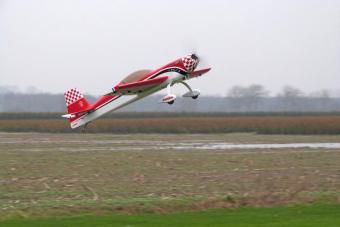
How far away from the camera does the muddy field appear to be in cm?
1758

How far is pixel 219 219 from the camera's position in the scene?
14.9 m

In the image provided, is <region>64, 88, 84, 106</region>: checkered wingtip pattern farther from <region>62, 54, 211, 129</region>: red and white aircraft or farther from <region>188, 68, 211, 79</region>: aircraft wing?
<region>188, 68, 211, 79</region>: aircraft wing

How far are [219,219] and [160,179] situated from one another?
7.49 meters

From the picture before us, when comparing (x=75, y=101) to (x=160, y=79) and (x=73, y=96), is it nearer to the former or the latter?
(x=73, y=96)

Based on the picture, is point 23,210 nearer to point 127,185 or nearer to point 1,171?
point 127,185

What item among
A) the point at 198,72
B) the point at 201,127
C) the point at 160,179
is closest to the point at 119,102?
the point at 198,72

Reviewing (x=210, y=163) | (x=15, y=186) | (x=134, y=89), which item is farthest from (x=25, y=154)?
(x=15, y=186)

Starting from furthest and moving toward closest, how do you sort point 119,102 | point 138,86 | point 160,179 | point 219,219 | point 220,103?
point 220,103 → point 119,102 → point 138,86 → point 160,179 → point 219,219

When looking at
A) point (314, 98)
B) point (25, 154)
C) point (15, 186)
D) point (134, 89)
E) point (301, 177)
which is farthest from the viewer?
point (314, 98)

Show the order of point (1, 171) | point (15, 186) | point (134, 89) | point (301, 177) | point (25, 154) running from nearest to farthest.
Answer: point (15, 186)
point (301, 177)
point (1, 171)
point (25, 154)
point (134, 89)

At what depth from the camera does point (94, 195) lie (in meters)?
18.8

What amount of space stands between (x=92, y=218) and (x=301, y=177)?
9523 mm

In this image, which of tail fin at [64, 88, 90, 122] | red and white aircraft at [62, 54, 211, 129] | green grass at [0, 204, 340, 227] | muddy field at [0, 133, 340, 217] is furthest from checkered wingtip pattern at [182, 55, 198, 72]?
green grass at [0, 204, 340, 227]

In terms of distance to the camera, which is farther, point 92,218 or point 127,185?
point 127,185
